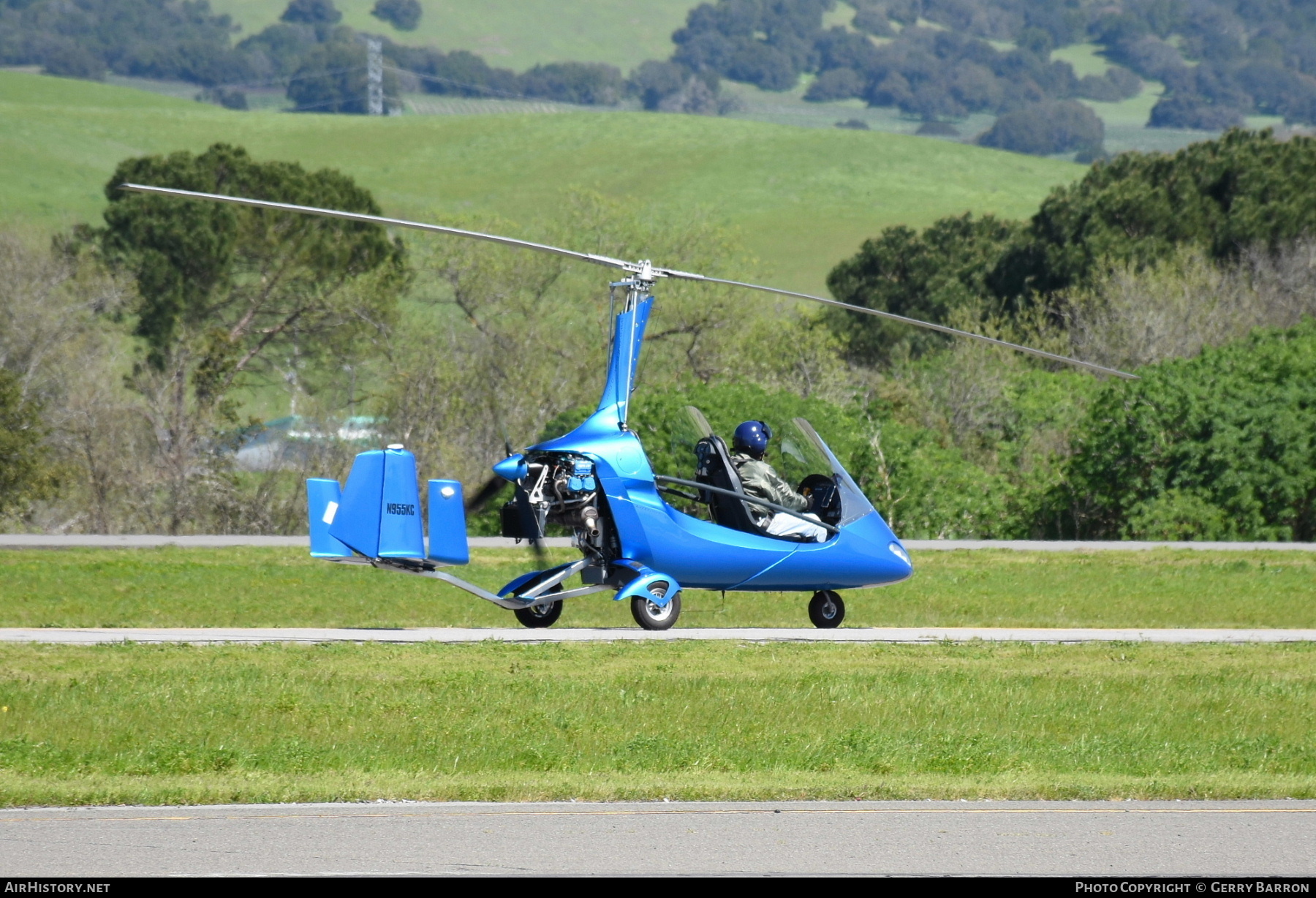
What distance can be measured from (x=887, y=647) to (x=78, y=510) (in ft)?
83.3

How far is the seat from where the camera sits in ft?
47.1

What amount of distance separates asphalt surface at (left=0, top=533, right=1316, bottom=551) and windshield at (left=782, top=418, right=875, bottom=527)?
9.49 meters

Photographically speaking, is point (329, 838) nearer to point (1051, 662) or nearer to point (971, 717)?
point (971, 717)

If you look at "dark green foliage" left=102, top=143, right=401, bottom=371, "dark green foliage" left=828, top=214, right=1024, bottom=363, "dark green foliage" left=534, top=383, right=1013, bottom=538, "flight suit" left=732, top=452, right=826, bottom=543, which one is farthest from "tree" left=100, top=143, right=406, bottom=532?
"flight suit" left=732, top=452, right=826, bottom=543

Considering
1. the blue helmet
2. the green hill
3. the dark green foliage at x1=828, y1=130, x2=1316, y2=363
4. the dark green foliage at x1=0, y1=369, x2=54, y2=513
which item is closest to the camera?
the blue helmet

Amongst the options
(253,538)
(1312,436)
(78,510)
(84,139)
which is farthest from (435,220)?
(84,139)

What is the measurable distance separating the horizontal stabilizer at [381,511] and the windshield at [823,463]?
11.5 ft

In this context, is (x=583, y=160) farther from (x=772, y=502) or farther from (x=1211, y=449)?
(x=772, y=502)

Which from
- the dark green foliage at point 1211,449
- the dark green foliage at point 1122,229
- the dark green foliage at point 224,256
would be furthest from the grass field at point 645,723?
the dark green foliage at point 1122,229

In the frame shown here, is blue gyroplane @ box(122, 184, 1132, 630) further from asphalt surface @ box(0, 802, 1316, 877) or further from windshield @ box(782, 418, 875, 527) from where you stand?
asphalt surface @ box(0, 802, 1316, 877)

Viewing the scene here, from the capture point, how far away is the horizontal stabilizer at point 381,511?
13617 mm

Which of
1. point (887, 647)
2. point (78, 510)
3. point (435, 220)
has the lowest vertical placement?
point (78, 510)

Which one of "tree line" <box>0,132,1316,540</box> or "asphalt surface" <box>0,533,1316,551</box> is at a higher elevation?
"tree line" <box>0,132,1316,540</box>
